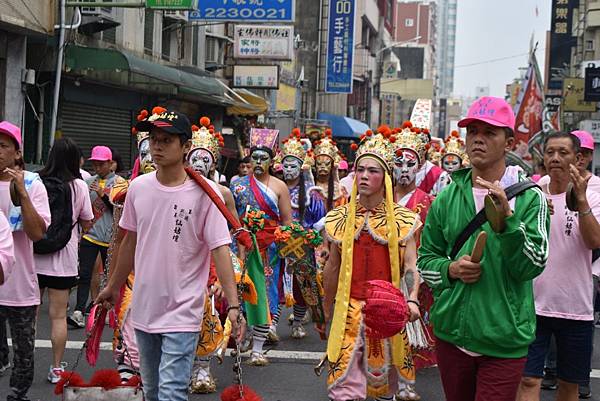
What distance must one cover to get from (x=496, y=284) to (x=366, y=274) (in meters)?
1.98

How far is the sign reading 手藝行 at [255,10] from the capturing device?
1903 centimetres

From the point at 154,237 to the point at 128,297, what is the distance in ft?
6.50

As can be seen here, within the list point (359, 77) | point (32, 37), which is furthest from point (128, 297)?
point (359, 77)

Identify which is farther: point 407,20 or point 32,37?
point 407,20

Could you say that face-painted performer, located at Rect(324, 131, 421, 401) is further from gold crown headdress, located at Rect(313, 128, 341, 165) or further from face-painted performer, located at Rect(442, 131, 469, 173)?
face-painted performer, located at Rect(442, 131, 469, 173)

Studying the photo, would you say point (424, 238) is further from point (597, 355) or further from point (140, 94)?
point (140, 94)

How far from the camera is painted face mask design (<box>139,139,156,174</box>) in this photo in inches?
301

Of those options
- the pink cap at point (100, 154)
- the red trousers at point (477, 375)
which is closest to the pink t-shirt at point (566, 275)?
the red trousers at point (477, 375)

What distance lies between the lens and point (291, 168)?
417 inches

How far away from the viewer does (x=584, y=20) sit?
169ft

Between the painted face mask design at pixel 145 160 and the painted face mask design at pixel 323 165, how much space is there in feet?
14.2

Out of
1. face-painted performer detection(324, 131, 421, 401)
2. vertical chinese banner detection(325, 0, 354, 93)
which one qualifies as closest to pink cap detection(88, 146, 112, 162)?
face-painted performer detection(324, 131, 421, 401)

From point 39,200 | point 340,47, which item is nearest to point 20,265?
point 39,200

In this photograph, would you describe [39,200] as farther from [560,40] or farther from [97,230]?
[560,40]
